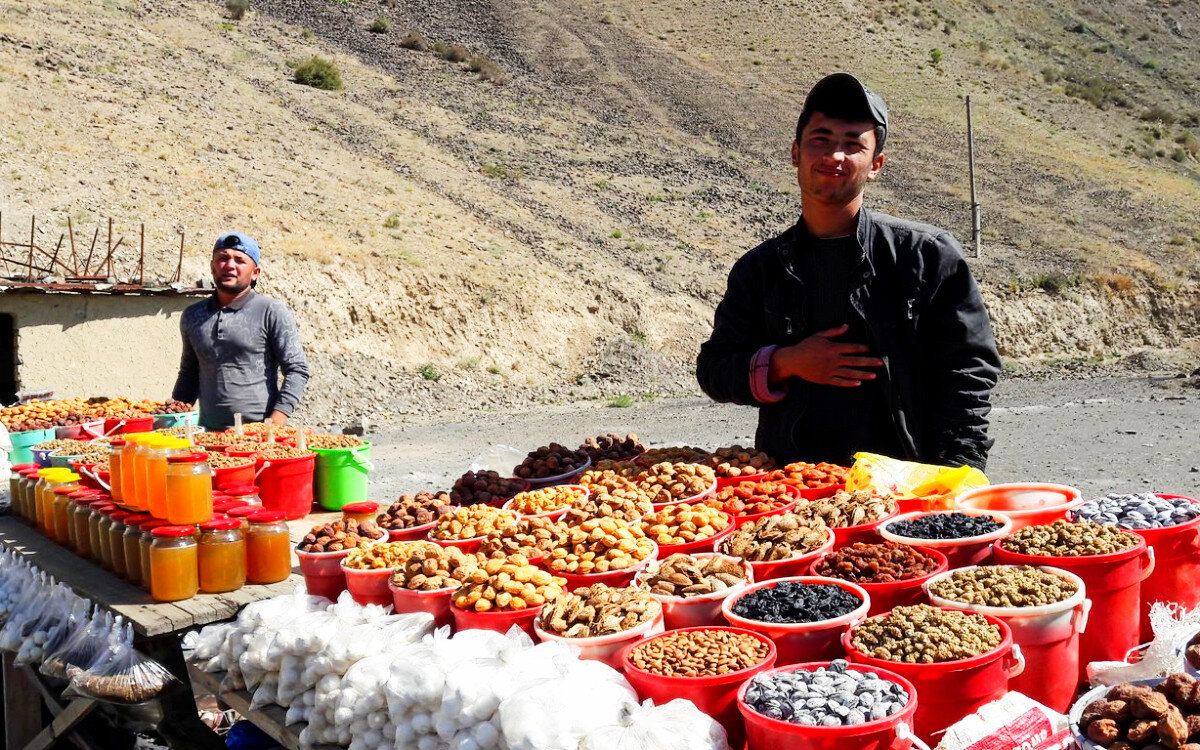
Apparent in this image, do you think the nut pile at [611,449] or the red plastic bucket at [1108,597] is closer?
the red plastic bucket at [1108,597]

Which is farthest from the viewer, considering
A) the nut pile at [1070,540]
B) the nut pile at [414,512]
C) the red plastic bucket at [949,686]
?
the nut pile at [414,512]

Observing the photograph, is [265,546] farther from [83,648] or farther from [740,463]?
[740,463]

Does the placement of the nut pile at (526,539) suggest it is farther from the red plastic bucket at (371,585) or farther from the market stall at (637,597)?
the red plastic bucket at (371,585)

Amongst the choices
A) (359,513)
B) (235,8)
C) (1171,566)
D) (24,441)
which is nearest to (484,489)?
(359,513)

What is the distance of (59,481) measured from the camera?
4418mm

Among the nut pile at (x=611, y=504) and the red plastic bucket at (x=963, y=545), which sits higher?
the red plastic bucket at (x=963, y=545)

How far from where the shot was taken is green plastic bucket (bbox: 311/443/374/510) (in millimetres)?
4859

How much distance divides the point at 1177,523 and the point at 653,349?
78.0ft

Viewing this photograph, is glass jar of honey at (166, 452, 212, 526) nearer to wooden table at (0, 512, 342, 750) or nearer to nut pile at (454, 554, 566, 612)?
wooden table at (0, 512, 342, 750)

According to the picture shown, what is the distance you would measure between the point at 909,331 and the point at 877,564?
1.11 metres

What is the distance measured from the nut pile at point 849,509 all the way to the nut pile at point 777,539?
8cm

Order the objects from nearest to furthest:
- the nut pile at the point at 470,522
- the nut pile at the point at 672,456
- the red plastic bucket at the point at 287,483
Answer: the nut pile at the point at 470,522 → the nut pile at the point at 672,456 → the red plastic bucket at the point at 287,483

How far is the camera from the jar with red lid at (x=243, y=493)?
3.98 m

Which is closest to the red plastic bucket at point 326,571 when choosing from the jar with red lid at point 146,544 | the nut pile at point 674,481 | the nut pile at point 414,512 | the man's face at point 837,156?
the nut pile at point 414,512
